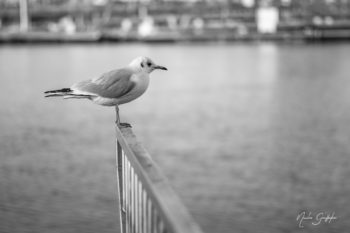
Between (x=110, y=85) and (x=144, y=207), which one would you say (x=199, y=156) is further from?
(x=144, y=207)

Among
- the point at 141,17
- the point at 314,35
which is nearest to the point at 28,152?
the point at 314,35

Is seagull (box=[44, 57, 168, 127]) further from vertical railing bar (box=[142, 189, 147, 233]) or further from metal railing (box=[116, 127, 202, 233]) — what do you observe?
vertical railing bar (box=[142, 189, 147, 233])

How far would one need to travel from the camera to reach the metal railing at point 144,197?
1403mm

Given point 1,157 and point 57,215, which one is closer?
point 57,215

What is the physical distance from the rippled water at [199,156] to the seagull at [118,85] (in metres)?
4.12

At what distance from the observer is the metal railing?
1.40 m

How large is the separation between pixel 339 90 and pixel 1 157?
18.4 meters

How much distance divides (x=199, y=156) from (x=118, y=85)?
870 cm

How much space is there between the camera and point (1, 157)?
1117cm

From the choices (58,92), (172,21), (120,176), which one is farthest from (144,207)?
(172,21)

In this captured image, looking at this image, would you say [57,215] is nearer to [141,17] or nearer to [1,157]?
[1,157]

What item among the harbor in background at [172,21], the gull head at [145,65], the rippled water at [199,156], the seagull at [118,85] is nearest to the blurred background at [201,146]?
the rippled water at [199,156]

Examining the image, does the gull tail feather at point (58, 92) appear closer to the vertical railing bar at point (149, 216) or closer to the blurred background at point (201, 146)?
the vertical railing bar at point (149, 216)

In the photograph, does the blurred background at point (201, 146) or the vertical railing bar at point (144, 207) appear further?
the blurred background at point (201, 146)
